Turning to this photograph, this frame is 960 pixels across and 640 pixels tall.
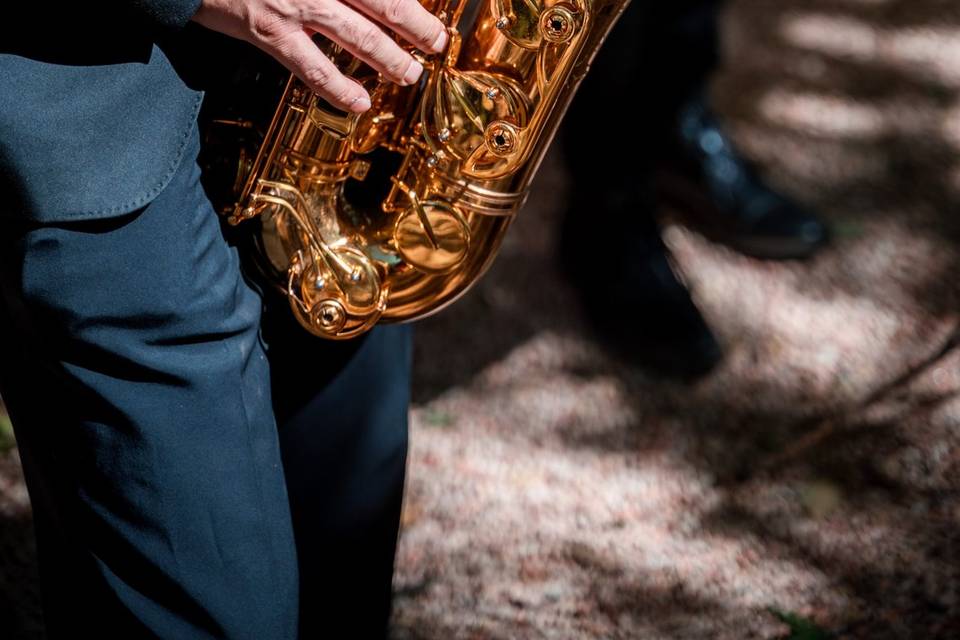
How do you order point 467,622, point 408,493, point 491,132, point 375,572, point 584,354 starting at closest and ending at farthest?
point 491,132, point 375,572, point 467,622, point 408,493, point 584,354

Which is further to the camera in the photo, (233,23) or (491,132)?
(491,132)

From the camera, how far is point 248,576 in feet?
4.01

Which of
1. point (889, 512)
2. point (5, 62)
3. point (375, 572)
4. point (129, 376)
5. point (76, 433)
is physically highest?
point (5, 62)

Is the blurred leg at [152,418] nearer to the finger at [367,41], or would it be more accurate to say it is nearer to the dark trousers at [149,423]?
the dark trousers at [149,423]

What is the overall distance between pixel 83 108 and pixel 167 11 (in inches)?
5.6

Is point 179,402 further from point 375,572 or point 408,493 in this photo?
point 408,493

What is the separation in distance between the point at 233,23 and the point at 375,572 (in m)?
1.05

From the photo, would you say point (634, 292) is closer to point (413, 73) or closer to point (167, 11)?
point (413, 73)

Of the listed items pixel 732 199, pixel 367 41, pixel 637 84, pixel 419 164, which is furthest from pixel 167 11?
pixel 732 199

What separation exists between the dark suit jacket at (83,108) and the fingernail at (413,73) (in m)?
0.29

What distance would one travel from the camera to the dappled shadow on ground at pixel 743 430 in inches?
82.5

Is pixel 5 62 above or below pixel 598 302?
above

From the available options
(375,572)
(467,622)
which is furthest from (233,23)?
(467,622)

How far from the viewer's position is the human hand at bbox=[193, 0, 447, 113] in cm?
110
